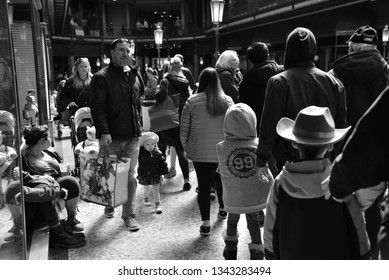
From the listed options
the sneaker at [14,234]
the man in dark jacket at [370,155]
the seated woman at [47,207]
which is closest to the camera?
the man in dark jacket at [370,155]

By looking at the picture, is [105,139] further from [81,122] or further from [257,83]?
[81,122]

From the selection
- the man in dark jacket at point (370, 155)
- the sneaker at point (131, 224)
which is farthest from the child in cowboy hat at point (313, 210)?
the sneaker at point (131, 224)

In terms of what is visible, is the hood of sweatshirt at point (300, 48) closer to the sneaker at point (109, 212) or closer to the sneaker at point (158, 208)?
the sneaker at point (158, 208)

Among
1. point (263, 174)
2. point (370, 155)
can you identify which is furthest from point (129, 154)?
point (370, 155)

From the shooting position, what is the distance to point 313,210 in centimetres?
174

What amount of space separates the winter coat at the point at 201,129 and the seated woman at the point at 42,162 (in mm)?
1122

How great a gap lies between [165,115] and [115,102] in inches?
53.5

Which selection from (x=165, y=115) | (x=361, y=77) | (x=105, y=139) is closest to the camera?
(x=361, y=77)

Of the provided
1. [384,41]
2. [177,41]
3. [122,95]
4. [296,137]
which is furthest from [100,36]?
[296,137]

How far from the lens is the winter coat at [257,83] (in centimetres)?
358

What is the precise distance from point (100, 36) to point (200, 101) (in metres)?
27.2

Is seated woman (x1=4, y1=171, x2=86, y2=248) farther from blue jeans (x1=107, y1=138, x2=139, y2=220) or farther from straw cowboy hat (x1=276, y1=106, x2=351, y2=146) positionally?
straw cowboy hat (x1=276, y1=106, x2=351, y2=146)

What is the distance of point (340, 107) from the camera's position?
251cm
